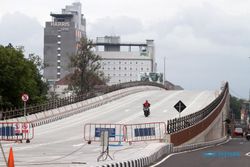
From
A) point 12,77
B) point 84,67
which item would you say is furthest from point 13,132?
point 84,67

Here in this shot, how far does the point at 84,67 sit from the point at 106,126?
2715 inches

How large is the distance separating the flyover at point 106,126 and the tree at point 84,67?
51.1 ft

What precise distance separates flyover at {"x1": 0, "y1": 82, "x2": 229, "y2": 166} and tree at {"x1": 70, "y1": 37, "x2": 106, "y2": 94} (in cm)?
1557

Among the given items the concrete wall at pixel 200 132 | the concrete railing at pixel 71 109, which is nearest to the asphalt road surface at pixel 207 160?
the concrete wall at pixel 200 132

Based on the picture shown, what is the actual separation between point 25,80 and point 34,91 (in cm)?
839

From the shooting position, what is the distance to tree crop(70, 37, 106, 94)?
118731 millimetres

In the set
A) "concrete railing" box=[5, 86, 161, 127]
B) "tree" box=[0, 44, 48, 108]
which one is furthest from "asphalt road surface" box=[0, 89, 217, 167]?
"tree" box=[0, 44, 48, 108]

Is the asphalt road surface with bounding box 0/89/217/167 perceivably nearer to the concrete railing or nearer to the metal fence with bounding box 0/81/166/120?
the concrete railing

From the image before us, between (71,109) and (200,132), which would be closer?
(200,132)

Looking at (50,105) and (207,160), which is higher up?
(50,105)

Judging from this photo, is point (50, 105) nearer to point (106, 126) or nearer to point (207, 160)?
point (106, 126)

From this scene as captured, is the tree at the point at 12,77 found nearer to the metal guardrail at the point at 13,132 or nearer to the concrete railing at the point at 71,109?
the concrete railing at the point at 71,109

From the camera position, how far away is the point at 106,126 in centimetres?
5244

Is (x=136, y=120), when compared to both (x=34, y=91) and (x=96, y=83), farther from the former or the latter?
(x=96, y=83)
